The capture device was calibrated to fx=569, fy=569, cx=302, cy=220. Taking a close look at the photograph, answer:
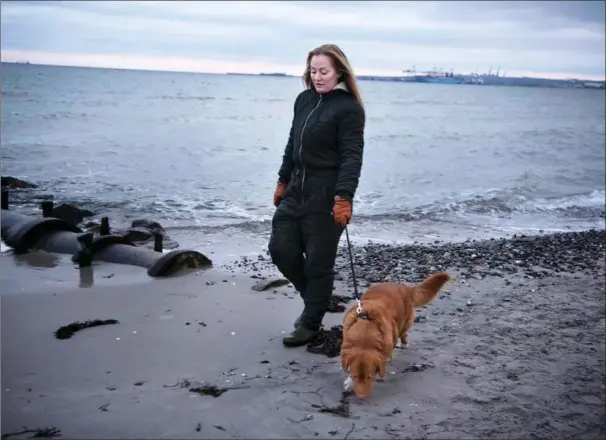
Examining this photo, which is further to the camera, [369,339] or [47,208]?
[47,208]

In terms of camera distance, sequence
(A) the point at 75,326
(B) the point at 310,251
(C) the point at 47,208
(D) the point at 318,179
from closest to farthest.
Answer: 1. (D) the point at 318,179
2. (B) the point at 310,251
3. (A) the point at 75,326
4. (C) the point at 47,208

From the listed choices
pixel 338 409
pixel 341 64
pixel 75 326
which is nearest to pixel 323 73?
pixel 341 64

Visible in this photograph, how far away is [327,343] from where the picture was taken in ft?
15.9

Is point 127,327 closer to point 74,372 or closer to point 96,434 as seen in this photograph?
point 74,372

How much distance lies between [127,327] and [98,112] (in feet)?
154

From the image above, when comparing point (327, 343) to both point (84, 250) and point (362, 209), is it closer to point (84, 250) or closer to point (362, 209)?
point (84, 250)

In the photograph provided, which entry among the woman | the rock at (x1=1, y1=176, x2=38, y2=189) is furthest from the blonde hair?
the rock at (x1=1, y1=176, x2=38, y2=189)

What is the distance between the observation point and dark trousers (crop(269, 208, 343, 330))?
463cm

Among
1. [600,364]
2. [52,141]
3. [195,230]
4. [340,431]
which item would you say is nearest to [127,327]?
[340,431]

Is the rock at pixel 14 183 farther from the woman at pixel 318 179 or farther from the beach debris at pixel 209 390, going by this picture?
the beach debris at pixel 209 390

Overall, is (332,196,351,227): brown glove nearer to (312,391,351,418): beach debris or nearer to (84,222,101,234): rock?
(312,391,351,418): beach debris

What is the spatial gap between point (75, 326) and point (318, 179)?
8.24 feet

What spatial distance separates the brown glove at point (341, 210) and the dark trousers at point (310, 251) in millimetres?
285

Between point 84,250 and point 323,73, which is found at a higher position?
point 323,73
